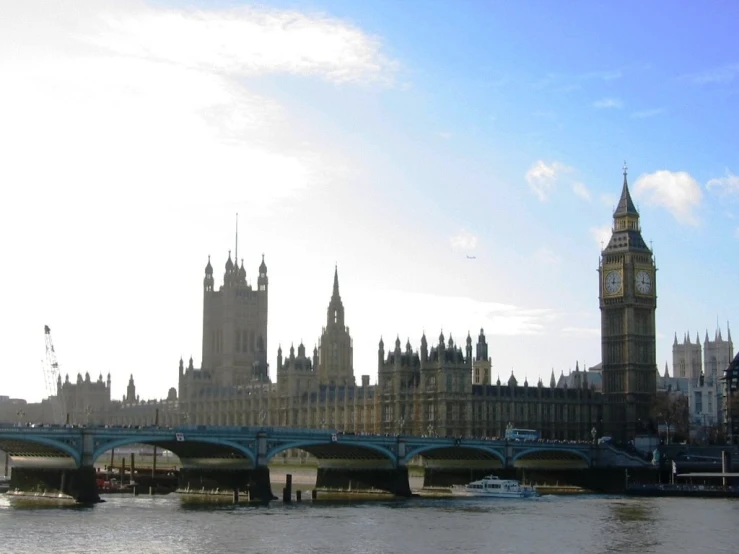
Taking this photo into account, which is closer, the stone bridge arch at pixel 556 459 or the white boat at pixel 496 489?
the white boat at pixel 496 489

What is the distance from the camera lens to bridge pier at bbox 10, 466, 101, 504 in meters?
99.4

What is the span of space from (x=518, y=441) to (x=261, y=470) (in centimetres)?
3309

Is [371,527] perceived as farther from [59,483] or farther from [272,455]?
[59,483]

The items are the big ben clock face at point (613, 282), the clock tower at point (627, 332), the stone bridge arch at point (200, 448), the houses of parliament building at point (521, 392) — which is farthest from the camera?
the big ben clock face at point (613, 282)

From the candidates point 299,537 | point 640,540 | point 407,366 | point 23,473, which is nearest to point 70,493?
point 23,473

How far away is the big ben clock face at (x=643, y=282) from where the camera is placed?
176 m

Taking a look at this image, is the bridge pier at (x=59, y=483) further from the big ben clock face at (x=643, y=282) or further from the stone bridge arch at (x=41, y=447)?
the big ben clock face at (x=643, y=282)

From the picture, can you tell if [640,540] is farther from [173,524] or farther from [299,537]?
[173,524]

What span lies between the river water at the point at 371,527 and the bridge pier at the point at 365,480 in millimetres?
9085

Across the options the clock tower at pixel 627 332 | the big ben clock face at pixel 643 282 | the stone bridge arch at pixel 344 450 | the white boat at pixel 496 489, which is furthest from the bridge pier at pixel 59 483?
the big ben clock face at pixel 643 282

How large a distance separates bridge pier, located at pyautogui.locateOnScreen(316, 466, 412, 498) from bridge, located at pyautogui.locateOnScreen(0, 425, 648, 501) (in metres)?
0.09

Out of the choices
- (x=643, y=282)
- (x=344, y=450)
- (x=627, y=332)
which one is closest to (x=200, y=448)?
(x=344, y=450)

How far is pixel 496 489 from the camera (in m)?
120

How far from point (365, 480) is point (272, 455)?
49.8 feet
